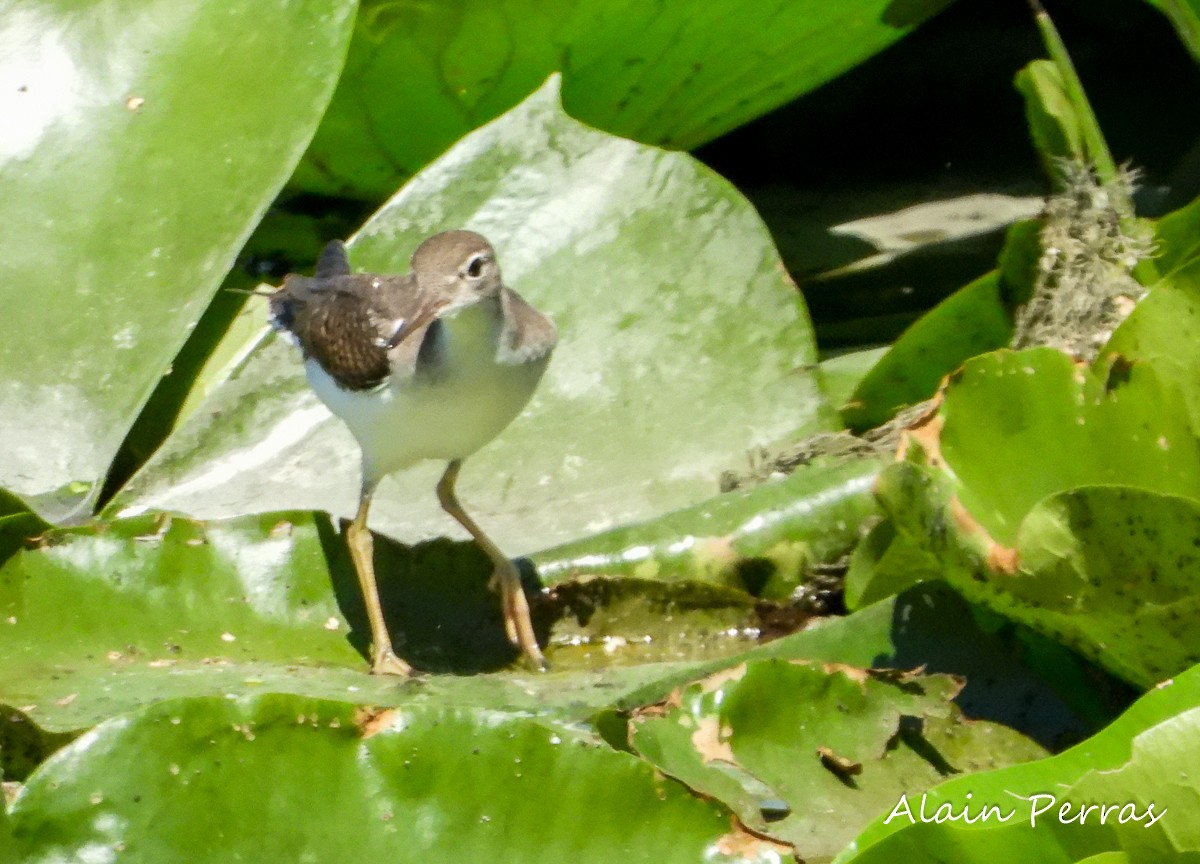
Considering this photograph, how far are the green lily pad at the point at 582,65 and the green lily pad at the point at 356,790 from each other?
157 cm

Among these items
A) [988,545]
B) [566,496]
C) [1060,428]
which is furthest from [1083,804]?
[566,496]

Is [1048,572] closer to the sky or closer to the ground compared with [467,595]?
closer to the sky

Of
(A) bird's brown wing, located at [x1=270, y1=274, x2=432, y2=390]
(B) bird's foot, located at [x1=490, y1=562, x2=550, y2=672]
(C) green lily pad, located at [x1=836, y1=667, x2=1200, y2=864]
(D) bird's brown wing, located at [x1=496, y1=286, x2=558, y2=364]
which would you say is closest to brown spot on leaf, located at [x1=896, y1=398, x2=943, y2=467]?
(C) green lily pad, located at [x1=836, y1=667, x2=1200, y2=864]

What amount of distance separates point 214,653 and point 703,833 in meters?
0.96

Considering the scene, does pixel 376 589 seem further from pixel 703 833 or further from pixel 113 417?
pixel 703 833

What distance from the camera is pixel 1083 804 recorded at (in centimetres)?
145

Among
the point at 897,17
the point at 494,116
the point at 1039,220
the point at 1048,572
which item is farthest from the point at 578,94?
the point at 1048,572

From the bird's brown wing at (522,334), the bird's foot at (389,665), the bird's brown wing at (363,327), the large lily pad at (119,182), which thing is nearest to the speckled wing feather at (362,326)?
the bird's brown wing at (363,327)

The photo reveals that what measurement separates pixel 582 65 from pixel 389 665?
1.34 metres

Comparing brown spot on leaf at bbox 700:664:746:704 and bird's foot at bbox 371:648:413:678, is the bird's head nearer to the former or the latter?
bird's foot at bbox 371:648:413:678

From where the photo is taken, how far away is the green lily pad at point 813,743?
2.02 m

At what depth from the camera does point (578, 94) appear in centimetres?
326

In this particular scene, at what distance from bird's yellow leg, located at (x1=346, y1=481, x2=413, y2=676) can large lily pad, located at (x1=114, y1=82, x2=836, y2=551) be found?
1.01 feet

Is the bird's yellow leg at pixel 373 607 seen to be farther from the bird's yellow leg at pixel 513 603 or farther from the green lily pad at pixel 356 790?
the green lily pad at pixel 356 790
